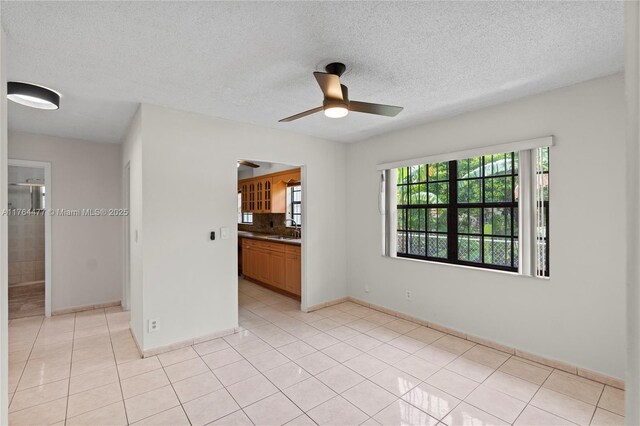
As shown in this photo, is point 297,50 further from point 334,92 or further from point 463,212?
point 463,212

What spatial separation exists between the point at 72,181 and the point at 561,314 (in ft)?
19.6

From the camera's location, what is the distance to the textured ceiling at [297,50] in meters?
1.70

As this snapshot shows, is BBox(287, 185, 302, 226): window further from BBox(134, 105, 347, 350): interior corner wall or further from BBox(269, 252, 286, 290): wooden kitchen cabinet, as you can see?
BBox(134, 105, 347, 350): interior corner wall

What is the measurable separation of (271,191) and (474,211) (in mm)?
3813

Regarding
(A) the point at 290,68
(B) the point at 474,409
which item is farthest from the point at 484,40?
(B) the point at 474,409

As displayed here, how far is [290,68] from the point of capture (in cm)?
232

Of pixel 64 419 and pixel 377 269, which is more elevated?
pixel 377 269

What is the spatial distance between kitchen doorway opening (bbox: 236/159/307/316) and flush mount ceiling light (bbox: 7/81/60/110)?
2.35 m

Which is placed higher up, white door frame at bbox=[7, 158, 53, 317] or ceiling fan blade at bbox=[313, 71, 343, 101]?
ceiling fan blade at bbox=[313, 71, 343, 101]

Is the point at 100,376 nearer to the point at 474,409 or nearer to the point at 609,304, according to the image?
the point at 474,409

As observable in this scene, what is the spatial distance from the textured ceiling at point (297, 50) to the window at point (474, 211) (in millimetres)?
735

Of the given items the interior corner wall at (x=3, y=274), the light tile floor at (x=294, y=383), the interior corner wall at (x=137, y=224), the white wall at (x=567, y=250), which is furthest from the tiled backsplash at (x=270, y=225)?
the interior corner wall at (x=3, y=274)

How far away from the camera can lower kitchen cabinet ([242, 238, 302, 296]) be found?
4812mm

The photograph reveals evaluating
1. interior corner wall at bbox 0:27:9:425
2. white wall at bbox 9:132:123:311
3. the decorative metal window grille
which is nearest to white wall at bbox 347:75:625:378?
the decorative metal window grille
